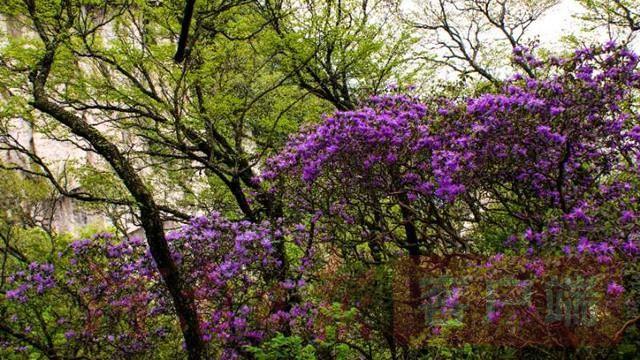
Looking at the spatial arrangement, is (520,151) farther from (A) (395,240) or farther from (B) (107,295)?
(B) (107,295)

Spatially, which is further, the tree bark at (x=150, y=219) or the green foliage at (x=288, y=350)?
the tree bark at (x=150, y=219)

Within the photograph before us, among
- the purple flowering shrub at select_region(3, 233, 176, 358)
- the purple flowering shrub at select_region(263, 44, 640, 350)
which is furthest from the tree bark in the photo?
the purple flowering shrub at select_region(263, 44, 640, 350)

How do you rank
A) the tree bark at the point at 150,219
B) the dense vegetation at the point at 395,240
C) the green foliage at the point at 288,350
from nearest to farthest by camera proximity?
the dense vegetation at the point at 395,240
the green foliage at the point at 288,350
the tree bark at the point at 150,219

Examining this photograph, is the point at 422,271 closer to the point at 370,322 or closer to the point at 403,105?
the point at 370,322

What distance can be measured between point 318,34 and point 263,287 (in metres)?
6.02

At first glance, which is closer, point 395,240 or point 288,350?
point 288,350

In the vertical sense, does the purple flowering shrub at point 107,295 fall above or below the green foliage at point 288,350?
above

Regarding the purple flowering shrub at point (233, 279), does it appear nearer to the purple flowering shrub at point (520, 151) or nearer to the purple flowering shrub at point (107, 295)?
the purple flowering shrub at point (107, 295)

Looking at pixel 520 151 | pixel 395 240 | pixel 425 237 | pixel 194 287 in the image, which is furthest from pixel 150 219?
pixel 520 151

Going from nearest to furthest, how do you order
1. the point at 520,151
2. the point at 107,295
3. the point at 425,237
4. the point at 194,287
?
the point at 520,151
the point at 194,287
the point at 107,295
the point at 425,237

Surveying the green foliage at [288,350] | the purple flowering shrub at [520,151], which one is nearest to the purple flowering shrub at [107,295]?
the green foliage at [288,350]

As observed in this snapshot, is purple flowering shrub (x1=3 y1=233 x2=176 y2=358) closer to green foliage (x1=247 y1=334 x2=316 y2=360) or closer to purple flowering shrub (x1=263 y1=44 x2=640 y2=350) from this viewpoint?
green foliage (x1=247 y1=334 x2=316 y2=360)

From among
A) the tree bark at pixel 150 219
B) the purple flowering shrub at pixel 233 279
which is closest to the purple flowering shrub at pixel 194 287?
the purple flowering shrub at pixel 233 279

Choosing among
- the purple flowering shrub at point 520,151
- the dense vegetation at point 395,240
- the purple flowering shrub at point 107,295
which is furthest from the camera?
the purple flowering shrub at point 107,295
